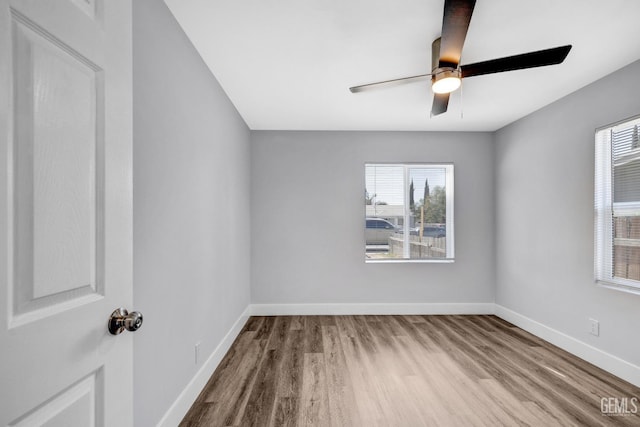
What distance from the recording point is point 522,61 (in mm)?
1808

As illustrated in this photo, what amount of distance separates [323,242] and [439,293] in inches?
67.8

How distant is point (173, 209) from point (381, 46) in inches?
70.1

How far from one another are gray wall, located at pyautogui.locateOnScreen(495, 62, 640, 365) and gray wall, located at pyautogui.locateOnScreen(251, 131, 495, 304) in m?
0.54

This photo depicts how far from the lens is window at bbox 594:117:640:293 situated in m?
2.42

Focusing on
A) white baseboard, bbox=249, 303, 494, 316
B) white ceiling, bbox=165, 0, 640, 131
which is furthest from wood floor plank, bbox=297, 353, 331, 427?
white ceiling, bbox=165, 0, 640, 131

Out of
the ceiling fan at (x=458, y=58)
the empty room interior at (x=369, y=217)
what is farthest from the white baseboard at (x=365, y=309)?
the ceiling fan at (x=458, y=58)

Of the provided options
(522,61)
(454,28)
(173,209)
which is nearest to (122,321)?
(173,209)

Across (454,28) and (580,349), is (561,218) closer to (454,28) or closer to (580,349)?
(580,349)

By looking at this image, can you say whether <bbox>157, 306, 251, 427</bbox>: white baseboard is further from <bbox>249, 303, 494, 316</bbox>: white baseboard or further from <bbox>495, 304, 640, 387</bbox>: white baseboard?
<bbox>495, 304, 640, 387</bbox>: white baseboard

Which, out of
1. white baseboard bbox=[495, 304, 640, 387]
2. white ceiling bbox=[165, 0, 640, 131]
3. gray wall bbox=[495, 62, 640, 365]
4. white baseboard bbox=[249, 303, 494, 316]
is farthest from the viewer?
white baseboard bbox=[249, 303, 494, 316]

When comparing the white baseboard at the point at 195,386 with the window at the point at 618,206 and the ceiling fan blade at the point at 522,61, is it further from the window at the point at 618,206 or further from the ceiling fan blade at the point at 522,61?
the window at the point at 618,206

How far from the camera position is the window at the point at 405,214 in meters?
4.25

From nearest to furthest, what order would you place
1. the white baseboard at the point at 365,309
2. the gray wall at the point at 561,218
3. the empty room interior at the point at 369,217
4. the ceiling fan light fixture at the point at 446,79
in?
the empty room interior at the point at 369,217 < the ceiling fan light fixture at the point at 446,79 < the gray wall at the point at 561,218 < the white baseboard at the point at 365,309

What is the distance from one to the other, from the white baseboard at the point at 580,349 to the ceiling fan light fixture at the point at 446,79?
2.57m
